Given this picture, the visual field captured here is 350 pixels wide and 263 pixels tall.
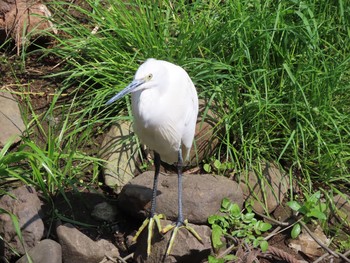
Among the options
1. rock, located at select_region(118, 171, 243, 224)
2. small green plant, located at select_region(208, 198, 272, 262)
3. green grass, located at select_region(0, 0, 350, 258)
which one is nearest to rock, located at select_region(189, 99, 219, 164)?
green grass, located at select_region(0, 0, 350, 258)

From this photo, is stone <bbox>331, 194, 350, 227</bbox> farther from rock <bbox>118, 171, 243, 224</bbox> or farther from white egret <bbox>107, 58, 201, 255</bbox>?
white egret <bbox>107, 58, 201, 255</bbox>

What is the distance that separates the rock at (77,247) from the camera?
303 centimetres

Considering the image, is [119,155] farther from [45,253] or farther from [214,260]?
[214,260]

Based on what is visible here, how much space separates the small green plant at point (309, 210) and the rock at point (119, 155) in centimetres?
88

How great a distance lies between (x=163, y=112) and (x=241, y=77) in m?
0.91

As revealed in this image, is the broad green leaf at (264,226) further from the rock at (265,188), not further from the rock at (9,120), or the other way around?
the rock at (9,120)

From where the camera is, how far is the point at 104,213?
3.34 meters

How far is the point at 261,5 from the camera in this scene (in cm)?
374

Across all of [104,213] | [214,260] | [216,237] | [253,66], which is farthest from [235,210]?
[253,66]

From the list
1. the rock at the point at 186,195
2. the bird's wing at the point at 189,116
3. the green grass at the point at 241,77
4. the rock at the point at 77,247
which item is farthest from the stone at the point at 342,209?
the rock at the point at 77,247

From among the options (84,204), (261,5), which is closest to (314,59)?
(261,5)

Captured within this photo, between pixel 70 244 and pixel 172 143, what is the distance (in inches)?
26.4

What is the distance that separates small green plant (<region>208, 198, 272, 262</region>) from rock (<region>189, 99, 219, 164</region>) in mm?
452

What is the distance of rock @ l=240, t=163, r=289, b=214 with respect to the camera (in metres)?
3.40
